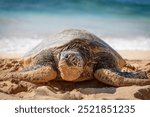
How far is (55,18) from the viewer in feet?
10.6

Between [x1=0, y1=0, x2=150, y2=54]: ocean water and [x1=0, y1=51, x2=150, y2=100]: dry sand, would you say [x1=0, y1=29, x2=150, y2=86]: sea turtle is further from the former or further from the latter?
[x1=0, y1=0, x2=150, y2=54]: ocean water

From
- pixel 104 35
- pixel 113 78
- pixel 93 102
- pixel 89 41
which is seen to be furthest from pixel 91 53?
pixel 104 35

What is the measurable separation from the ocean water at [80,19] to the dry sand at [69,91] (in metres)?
0.98

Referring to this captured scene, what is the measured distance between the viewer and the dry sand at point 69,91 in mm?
1376

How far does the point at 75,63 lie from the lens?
145cm

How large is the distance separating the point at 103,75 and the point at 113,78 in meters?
0.05

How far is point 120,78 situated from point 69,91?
206 millimetres

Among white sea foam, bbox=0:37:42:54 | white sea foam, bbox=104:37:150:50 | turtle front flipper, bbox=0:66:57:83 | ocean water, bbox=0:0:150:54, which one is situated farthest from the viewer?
ocean water, bbox=0:0:150:54

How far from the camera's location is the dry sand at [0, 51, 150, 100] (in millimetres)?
1376

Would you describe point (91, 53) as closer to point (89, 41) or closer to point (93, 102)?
point (89, 41)

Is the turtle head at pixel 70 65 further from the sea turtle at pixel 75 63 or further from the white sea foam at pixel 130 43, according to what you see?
the white sea foam at pixel 130 43

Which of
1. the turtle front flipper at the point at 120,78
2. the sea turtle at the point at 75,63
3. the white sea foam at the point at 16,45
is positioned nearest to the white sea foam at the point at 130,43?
the white sea foam at the point at 16,45

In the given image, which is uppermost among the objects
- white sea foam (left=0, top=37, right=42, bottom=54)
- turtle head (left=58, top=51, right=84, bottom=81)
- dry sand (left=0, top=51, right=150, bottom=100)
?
turtle head (left=58, top=51, right=84, bottom=81)

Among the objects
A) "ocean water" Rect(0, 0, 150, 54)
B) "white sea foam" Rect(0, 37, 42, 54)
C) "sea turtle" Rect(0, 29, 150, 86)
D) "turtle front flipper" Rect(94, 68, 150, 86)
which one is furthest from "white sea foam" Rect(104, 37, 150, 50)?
"turtle front flipper" Rect(94, 68, 150, 86)
